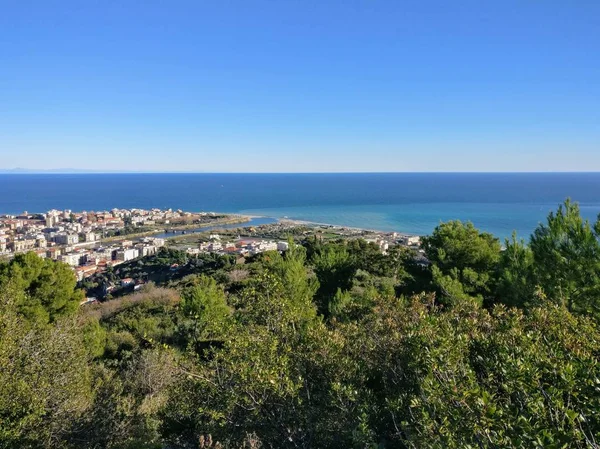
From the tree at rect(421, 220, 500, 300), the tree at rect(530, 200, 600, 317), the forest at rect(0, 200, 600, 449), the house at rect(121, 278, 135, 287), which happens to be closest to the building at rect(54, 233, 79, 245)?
the house at rect(121, 278, 135, 287)

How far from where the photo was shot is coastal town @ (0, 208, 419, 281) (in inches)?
1703

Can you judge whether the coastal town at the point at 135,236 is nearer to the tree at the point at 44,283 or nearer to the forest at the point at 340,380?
the tree at the point at 44,283

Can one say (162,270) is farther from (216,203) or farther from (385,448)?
(216,203)

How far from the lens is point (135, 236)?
6081 centimetres

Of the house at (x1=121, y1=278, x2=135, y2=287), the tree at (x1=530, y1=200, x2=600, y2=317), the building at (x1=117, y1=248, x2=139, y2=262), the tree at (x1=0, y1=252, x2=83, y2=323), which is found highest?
the tree at (x1=530, y1=200, x2=600, y2=317)

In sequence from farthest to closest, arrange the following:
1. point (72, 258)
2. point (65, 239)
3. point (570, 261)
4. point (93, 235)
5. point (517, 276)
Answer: point (93, 235)
point (65, 239)
point (72, 258)
point (517, 276)
point (570, 261)

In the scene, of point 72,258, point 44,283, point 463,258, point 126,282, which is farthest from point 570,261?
point 72,258

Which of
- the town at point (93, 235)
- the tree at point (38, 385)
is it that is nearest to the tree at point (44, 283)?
the tree at point (38, 385)

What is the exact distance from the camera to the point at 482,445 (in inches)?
113

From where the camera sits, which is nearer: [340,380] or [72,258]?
[340,380]

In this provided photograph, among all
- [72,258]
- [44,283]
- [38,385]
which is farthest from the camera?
[72,258]

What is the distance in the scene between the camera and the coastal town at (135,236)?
142ft

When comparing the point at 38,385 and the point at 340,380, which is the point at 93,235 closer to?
the point at 38,385

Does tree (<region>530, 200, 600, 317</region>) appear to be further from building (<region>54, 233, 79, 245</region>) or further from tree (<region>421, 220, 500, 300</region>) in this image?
building (<region>54, 233, 79, 245</region>)
